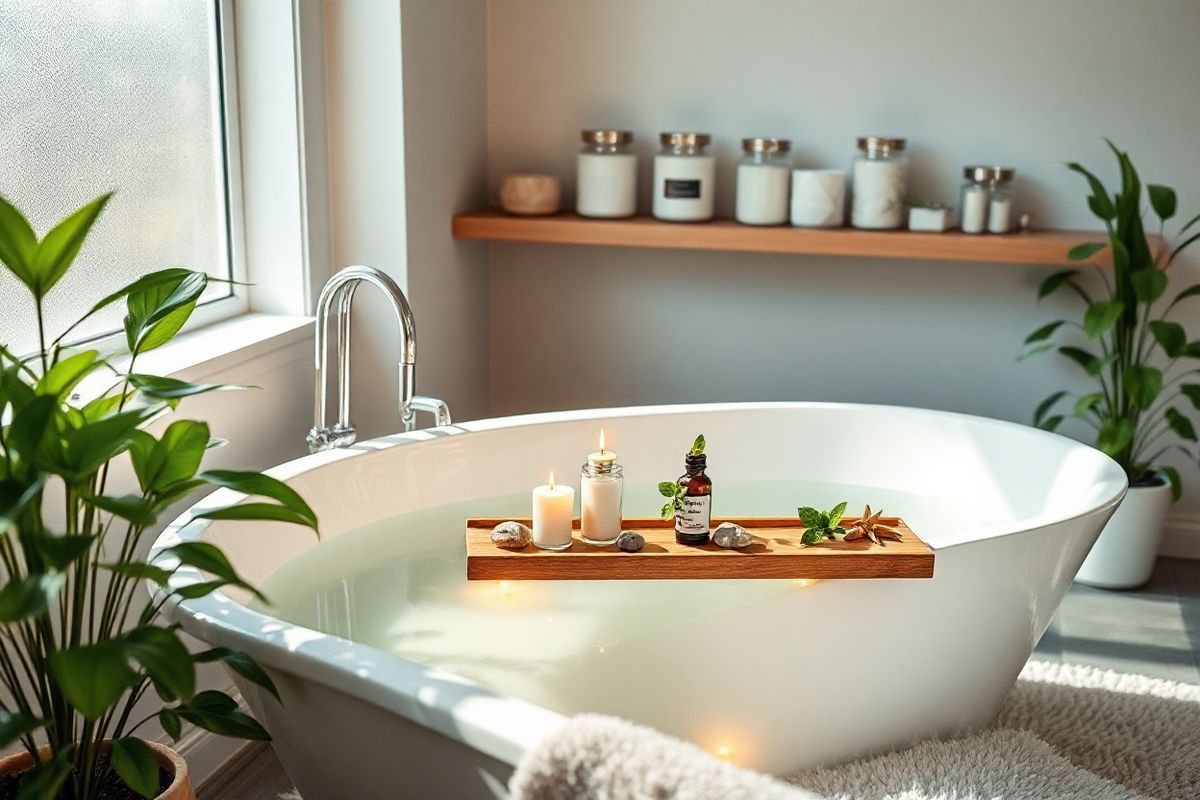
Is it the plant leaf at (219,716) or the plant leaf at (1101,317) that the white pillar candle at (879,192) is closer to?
the plant leaf at (1101,317)

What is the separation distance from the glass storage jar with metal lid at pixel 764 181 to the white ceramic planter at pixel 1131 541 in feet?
3.62

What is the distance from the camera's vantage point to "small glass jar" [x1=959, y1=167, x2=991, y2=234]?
3074mm

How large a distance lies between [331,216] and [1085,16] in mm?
1896

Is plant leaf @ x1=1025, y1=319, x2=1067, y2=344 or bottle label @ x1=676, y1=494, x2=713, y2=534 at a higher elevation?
plant leaf @ x1=1025, y1=319, x2=1067, y2=344

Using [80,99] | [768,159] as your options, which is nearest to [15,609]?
[80,99]

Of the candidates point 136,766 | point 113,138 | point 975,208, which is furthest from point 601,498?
point 975,208

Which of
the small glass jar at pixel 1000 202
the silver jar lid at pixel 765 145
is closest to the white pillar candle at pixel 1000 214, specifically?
the small glass jar at pixel 1000 202

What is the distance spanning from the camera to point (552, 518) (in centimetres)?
192

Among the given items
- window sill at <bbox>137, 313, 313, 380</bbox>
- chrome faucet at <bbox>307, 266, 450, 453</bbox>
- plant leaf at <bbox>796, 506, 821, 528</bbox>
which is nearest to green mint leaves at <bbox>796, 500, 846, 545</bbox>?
plant leaf at <bbox>796, 506, 821, 528</bbox>

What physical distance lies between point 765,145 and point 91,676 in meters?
2.33

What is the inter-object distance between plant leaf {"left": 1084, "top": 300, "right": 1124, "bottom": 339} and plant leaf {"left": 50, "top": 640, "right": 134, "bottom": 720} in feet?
7.84

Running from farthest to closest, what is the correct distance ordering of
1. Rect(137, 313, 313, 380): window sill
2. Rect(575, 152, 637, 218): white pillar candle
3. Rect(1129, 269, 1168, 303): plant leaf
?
Rect(575, 152, 637, 218): white pillar candle < Rect(1129, 269, 1168, 303): plant leaf < Rect(137, 313, 313, 380): window sill

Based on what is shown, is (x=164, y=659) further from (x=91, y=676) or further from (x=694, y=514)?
(x=694, y=514)

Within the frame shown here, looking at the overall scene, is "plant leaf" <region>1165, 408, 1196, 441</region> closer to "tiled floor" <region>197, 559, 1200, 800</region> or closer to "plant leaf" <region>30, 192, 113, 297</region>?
"tiled floor" <region>197, 559, 1200, 800</region>
